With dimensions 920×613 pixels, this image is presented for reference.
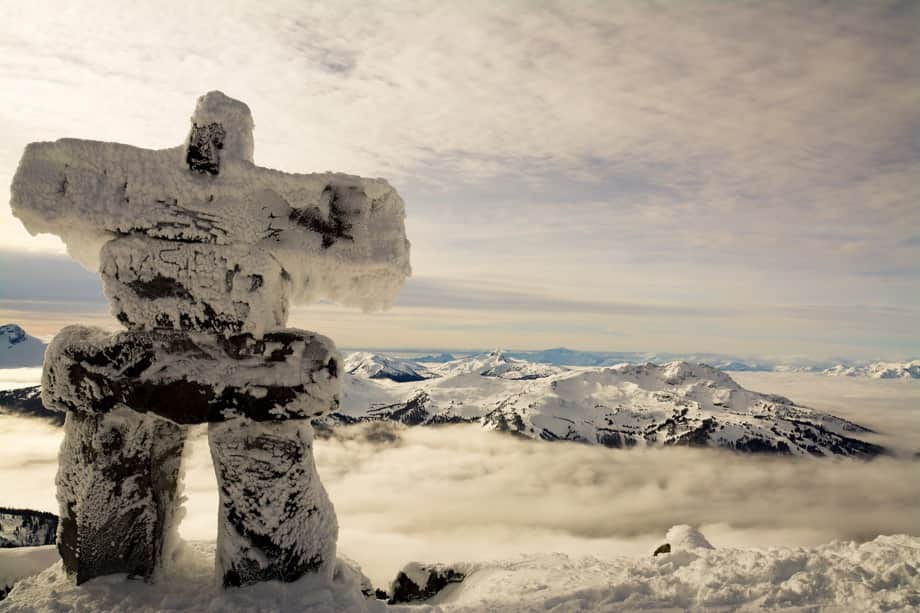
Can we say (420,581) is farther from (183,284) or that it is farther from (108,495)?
(183,284)

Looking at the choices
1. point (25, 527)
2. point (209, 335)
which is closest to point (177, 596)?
point (209, 335)

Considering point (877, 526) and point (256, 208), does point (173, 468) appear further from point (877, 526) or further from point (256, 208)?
point (877, 526)

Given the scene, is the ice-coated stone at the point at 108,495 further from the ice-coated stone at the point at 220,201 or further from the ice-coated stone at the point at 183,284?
the ice-coated stone at the point at 220,201

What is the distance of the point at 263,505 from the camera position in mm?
5418

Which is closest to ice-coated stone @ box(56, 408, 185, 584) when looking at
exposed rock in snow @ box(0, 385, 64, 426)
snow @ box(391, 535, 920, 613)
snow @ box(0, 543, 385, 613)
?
snow @ box(0, 543, 385, 613)

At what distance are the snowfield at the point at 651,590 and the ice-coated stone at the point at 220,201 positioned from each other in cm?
354

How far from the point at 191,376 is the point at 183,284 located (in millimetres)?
1000

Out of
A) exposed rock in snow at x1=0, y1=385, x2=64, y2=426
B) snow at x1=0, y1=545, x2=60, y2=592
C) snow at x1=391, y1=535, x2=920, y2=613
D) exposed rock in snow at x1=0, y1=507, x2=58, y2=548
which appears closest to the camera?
snow at x1=391, y1=535, x2=920, y2=613

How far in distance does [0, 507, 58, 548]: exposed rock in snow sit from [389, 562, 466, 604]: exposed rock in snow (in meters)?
58.0

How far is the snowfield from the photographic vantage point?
4852 millimetres

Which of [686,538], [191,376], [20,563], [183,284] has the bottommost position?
[20,563]

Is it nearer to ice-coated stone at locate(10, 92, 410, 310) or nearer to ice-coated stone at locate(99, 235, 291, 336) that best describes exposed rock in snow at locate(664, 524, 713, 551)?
ice-coated stone at locate(10, 92, 410, 310)

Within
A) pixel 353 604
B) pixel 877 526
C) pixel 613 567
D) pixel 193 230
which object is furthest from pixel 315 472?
pixel 877 526

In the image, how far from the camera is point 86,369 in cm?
543
